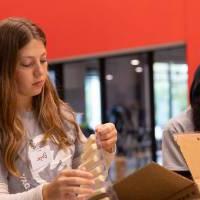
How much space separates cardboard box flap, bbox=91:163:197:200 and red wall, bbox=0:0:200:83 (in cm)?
351

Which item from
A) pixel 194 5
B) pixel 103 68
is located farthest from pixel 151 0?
pixel 103 68

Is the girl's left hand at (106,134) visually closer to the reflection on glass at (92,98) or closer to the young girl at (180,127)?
the young girl at (180,127)

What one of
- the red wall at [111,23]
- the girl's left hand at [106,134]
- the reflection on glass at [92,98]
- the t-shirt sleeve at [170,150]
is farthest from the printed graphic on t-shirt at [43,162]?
the reflection on glass at [92,98]

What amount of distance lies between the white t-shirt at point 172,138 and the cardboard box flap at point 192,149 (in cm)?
49

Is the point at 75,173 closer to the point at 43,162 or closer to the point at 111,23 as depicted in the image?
the point at 43,162

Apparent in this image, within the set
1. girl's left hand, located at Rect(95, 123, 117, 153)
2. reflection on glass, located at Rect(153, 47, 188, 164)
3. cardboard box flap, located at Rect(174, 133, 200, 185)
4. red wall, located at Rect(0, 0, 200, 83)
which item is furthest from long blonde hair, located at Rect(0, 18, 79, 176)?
reflection on glass, located at Rect(153, 47, 188, 164)

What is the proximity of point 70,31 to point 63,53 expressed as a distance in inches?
13.2

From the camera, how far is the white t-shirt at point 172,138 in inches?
84.4

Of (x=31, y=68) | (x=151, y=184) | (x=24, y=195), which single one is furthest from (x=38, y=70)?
(x=151, y=184)

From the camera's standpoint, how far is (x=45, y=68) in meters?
1.48

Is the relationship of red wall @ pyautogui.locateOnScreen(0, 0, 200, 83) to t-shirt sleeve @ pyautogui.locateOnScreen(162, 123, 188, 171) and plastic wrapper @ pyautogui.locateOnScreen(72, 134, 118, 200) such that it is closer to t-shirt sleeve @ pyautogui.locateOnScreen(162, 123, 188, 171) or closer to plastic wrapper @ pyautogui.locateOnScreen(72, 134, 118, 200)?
t-shirt sleeve @ pyautogui.locateOnScreen(162, 123, 188, 171)

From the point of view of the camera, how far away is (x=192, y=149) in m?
1.61

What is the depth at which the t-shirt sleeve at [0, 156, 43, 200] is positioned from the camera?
1.28 m

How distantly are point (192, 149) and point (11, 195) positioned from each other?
0.67m
